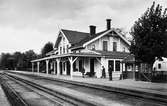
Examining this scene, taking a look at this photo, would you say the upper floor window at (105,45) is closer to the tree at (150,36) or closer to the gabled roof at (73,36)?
the gabled roof at (73,36)

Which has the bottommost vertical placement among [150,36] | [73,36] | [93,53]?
[93,53]

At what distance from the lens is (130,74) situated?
23.7 meters

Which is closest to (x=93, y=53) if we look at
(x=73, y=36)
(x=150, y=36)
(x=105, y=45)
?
(x=105, y=45)

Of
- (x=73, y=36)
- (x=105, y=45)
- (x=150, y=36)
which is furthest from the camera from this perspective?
(x=73, y=36)

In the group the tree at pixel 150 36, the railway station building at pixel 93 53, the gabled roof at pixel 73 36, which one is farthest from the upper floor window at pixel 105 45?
the tree at pixel 150 36

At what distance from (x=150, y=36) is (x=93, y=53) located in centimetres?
1094

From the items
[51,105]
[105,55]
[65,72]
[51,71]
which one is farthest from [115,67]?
[51,105]

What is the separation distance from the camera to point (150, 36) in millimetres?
19594

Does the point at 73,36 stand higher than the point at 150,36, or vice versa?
the point at 73,36

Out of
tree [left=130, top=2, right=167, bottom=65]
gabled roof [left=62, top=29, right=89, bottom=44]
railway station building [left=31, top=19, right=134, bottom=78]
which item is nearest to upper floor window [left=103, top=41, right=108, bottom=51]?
railway station building [left=31, top=19, right=134, bottom=78]

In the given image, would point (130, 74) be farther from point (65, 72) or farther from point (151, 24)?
point (65, 72)

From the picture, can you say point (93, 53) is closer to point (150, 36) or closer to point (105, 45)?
point (105, 45)

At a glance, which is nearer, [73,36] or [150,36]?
[150,36]

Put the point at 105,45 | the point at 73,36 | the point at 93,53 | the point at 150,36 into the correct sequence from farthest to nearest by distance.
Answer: the point at 73,36 < the point at 105,45 < the point at 93,53 < the point at 150,36
